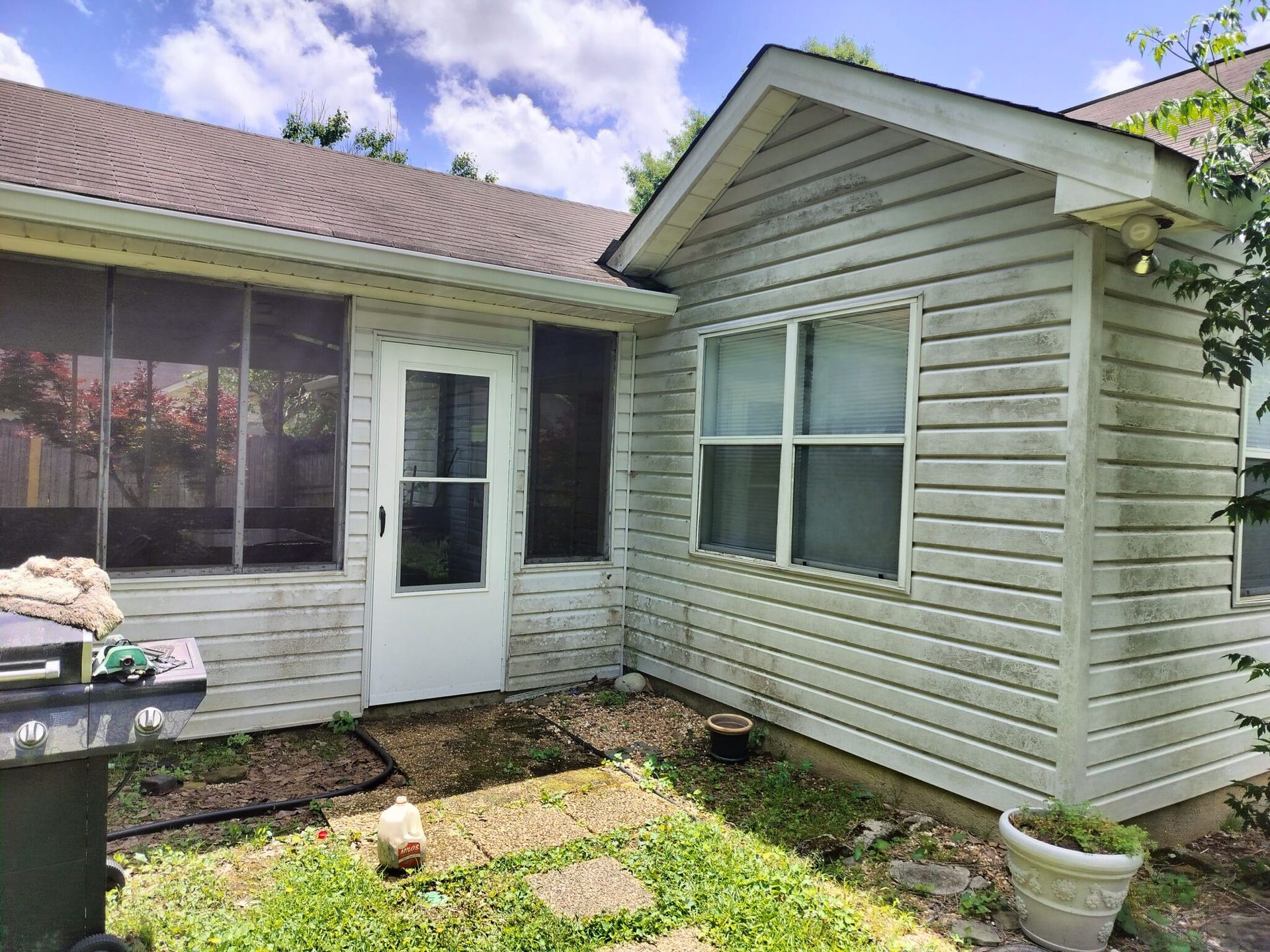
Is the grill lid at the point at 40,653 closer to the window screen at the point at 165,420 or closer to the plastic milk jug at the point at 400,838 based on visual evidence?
the plastic milk jug at the point at 400,838

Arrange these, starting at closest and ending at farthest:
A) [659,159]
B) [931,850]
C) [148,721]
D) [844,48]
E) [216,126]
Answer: [148,721] < [931,850] < [216,126] < [844,48] < [659,159]

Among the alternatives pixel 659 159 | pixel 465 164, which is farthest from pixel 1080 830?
pixel 659 159

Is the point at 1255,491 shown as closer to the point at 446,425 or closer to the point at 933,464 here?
the point at 933,464

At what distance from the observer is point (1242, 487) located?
3680mm

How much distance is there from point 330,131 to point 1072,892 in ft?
84.0

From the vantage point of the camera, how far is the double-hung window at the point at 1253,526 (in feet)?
12.0

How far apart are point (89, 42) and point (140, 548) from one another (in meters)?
4.88

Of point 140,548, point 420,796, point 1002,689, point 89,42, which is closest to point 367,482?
point 140,548

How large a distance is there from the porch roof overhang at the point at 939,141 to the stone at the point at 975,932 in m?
2.61

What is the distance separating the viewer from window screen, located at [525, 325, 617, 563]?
205 inches

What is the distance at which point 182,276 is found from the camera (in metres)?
4.08

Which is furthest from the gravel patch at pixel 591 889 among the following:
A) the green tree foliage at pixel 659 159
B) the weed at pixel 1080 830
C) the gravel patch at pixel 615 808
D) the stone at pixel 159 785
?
the green tree foliage at pixel 659 159

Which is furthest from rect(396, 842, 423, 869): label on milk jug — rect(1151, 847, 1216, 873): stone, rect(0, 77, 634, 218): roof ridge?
rect(0, 77, 634, 218): roof ridge

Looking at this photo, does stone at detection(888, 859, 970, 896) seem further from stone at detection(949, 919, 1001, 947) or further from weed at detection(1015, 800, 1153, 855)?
weed at detection(1015, 800, 1153, 855)
